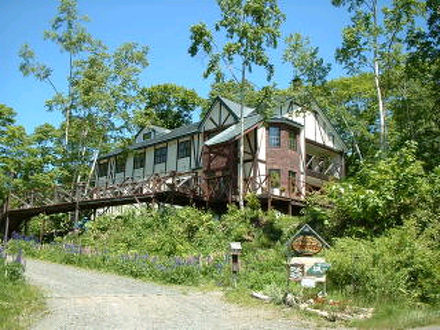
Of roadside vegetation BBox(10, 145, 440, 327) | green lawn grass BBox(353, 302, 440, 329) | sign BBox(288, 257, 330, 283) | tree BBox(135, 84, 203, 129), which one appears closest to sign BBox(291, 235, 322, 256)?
roadside vegetation BBox(10, 145, 440, 327)

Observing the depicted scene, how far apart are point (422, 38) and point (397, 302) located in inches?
648

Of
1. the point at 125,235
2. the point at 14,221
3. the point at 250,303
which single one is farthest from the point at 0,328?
the point at 14,221

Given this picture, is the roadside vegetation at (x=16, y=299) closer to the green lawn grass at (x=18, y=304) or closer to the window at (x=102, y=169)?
the green lawn grass at (x=18, y=304)

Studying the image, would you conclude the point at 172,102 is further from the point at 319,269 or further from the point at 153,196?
the point at 319,269

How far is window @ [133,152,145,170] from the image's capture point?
37.8 metres

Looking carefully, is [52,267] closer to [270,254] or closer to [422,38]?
[270,254]

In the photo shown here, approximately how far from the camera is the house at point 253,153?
92.4ft

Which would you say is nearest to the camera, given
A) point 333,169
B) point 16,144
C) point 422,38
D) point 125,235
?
point 125,235

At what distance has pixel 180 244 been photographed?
62.5 feet

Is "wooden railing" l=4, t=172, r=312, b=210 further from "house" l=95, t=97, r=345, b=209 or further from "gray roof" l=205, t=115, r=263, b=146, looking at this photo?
"gray roof" l=205, t=115, r=263, b=146

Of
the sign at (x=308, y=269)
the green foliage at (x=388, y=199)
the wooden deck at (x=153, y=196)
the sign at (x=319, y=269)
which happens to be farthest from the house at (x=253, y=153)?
the sign at (x=319, y=269)

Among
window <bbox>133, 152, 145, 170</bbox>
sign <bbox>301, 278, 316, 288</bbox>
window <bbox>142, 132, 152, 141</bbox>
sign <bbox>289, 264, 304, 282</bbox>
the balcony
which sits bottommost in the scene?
sign <bbox>301, 278, 316, 288</bbox>

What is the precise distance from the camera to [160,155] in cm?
3656

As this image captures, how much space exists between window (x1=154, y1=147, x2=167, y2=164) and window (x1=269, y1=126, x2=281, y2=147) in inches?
379
